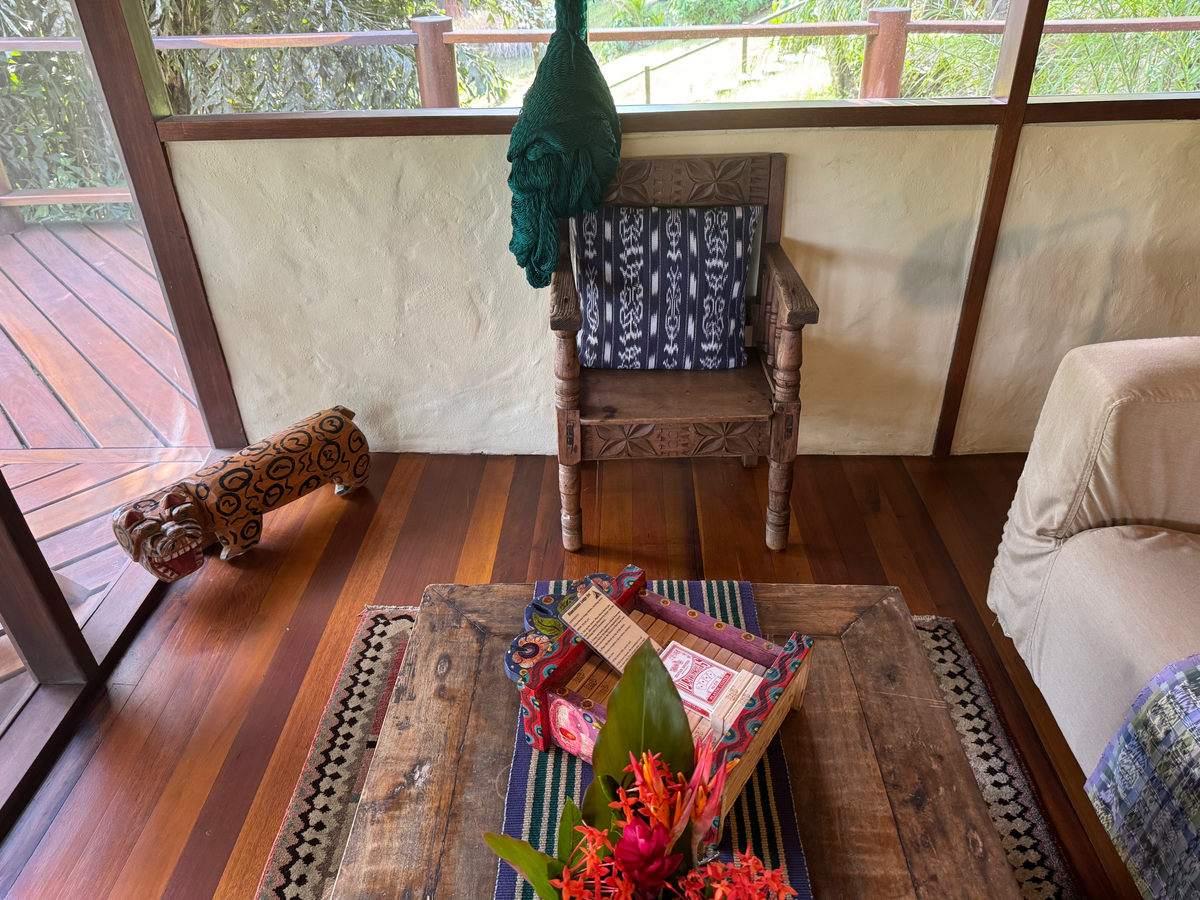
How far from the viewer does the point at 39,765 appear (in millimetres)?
1561

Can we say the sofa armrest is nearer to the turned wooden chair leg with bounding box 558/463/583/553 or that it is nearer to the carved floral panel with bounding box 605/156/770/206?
the carved floral panel with bounding box 605/156/770/206

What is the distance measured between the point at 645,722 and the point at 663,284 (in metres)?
1.38

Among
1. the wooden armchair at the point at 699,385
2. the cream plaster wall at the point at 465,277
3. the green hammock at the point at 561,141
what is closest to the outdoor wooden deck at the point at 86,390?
the cream plaster wall at the point at 465,277

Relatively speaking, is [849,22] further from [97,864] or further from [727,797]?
[97,864]

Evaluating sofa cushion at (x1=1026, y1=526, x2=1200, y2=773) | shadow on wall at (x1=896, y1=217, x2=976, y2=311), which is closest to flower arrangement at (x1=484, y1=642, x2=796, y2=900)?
sofa cushion at (x1=1026, y1=526, x2=1200, y2=773)

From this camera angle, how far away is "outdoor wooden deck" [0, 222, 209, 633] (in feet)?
6.86

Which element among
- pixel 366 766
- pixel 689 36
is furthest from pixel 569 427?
pixel 689 36

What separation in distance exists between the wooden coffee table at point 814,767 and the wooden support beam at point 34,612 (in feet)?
2.81

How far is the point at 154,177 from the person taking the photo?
2092mm

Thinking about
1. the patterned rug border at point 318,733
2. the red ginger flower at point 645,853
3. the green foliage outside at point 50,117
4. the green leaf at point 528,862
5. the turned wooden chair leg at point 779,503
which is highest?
the green foliage outside at point 50,117

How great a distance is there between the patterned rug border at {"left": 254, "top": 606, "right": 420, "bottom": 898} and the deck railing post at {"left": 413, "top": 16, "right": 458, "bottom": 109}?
1.30 meters

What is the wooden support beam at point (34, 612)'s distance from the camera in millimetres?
1566

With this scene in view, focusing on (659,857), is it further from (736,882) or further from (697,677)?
(697,677)

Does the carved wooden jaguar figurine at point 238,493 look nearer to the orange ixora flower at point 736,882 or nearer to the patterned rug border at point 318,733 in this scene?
the patterned rug border at point 318,733
